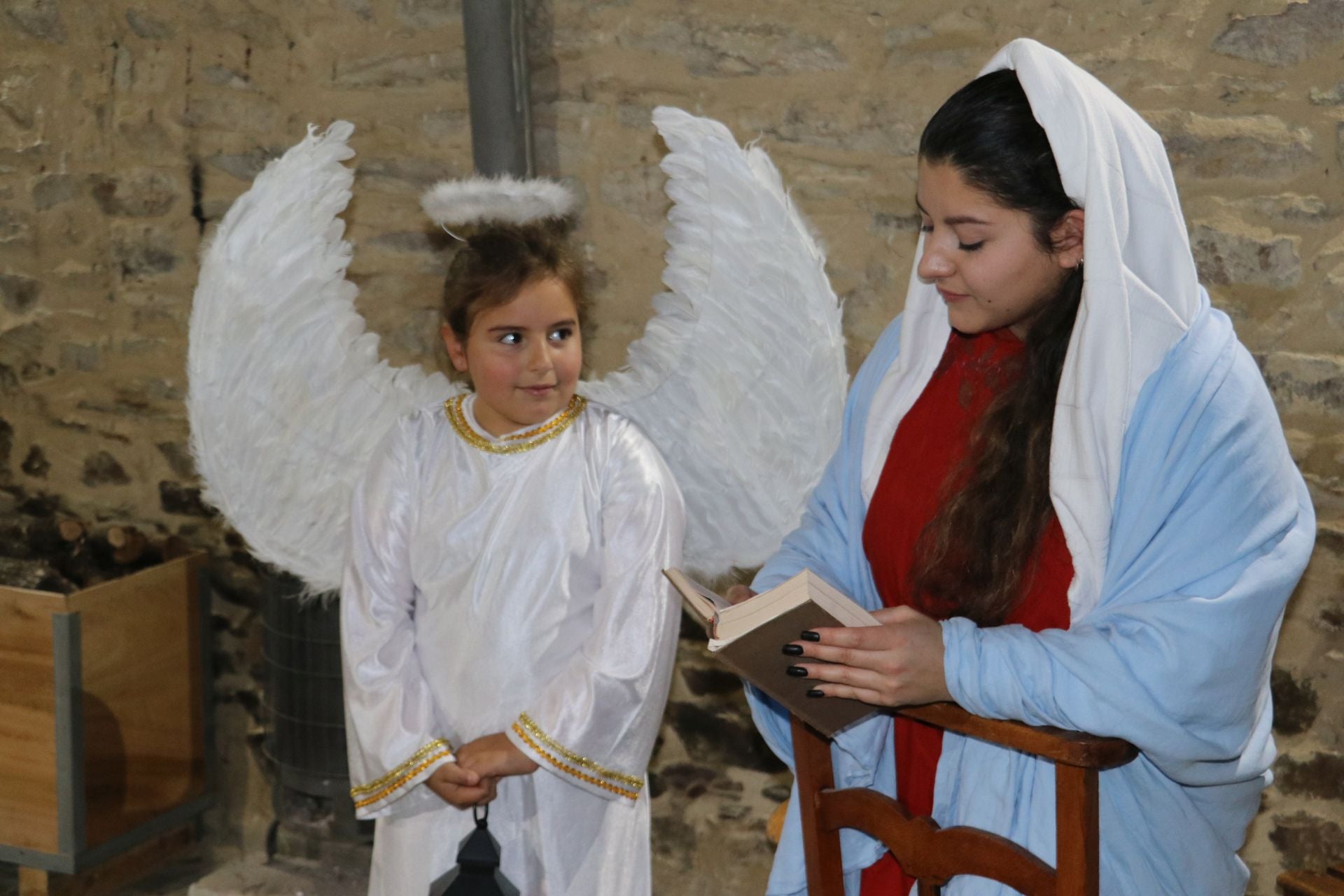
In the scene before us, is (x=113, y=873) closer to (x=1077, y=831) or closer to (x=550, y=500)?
(x=550, y=500)

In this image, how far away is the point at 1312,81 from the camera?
2.46m

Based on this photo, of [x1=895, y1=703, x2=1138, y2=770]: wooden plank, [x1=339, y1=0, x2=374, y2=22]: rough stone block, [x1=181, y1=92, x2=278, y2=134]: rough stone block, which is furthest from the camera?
[x1=181, y1=92, x2=278, y2=134]: rough stone block

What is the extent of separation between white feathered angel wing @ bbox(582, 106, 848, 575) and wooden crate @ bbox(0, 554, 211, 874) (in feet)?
5.01

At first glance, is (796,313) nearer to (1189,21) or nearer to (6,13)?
(1189,21)

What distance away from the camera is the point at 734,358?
2287mm

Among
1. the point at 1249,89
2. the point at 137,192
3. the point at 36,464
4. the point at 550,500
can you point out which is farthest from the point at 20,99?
the point at 1249,89

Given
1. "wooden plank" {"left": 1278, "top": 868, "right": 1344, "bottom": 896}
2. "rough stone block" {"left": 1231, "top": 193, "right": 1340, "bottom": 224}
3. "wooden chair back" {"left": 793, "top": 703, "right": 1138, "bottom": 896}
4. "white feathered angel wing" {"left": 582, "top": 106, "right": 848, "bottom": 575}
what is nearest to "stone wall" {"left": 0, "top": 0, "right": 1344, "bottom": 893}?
"rough stone block" {"left": 1231, "top": 193, "right": 1340, "bottom": 224}

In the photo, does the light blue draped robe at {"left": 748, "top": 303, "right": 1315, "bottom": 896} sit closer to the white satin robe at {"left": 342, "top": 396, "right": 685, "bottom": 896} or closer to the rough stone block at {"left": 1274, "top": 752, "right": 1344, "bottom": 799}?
the white satin robe at {"left": 342, "top": 396, "right": 685, "bottom": 896}

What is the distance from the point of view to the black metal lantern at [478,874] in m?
2.07

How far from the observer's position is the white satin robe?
83.9 inches

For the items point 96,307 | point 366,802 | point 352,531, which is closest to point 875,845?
point 366,802

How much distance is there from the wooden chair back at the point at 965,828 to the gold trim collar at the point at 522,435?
67cm

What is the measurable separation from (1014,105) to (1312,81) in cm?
120

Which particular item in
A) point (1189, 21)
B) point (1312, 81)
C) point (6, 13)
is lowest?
point (1312, 81)
